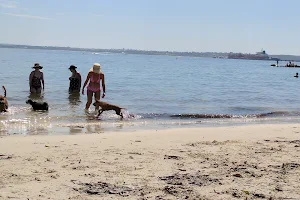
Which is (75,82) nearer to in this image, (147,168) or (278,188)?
(147,168)

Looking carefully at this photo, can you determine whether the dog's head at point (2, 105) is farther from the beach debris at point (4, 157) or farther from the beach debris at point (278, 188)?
the beach debris at point (278, 188)

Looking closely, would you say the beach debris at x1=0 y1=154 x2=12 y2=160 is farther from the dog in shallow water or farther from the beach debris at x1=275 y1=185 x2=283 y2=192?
the dog in shallow water

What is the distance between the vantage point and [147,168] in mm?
5445

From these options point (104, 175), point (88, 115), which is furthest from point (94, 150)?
point (88, 115)

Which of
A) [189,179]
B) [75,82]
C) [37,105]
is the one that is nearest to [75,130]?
[37,105]

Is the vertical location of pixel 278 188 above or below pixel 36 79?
below

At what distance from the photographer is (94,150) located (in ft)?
21.2

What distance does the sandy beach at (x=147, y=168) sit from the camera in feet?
14.8

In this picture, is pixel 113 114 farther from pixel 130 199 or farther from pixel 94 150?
pixel 130 199

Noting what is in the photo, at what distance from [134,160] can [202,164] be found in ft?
3.04

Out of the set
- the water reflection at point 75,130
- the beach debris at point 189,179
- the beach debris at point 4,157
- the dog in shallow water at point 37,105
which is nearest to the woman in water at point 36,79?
the dog in shallow water at point 37,105

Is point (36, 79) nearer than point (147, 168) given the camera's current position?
No

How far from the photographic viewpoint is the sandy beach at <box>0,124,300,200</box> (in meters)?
4.51

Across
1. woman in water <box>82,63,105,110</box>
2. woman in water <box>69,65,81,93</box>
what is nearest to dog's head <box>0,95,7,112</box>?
woman in water <box>82,63,105,110</box>
